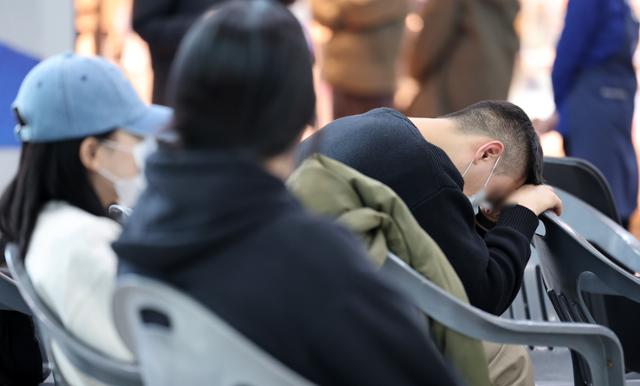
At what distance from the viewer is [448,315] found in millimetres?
2340

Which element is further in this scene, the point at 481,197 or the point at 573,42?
the point at 573,42

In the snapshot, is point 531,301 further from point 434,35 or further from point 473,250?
point 434,35

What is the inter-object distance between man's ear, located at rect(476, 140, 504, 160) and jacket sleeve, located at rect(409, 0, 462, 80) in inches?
147

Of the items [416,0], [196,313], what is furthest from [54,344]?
[416,0]

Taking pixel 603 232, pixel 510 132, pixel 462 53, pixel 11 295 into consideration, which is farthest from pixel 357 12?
pixel 11 295

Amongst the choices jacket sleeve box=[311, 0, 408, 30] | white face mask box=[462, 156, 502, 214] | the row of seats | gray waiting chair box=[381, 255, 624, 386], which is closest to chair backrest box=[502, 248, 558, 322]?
the row of seats

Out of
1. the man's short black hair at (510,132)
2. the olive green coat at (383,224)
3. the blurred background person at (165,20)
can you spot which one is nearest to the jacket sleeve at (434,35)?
the blurred background person at (165,20)

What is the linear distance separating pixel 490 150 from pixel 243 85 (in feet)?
4.66

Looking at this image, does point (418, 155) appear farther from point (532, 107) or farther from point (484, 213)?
point (532, 107)

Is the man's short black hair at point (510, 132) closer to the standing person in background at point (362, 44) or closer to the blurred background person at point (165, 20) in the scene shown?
the blurred background person at point (165, 20)

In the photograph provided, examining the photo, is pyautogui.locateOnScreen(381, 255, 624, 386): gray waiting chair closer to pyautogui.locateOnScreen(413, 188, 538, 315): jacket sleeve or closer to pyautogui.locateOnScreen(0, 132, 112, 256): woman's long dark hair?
pyautogui.locateOnScreen(413, 188, 538, 315): jacket sleeve

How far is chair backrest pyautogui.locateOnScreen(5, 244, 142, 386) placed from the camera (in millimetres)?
1961

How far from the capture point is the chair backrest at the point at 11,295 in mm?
2482

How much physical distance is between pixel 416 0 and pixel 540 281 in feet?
14.5
